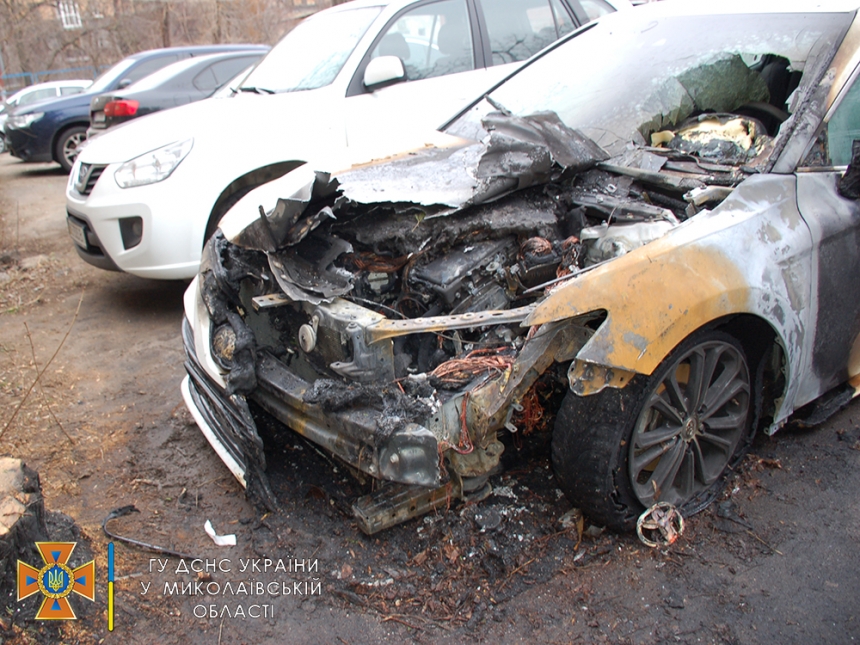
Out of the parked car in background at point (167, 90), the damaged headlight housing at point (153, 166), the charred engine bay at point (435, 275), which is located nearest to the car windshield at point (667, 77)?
the charred engine bay at point (435, 275)

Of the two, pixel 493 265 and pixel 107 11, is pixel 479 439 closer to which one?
pixel 493 265

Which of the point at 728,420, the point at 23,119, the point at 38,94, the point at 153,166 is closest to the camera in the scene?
the point at 728,420

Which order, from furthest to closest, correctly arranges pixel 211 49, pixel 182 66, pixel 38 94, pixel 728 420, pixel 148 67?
pixel 38 94
pixel 148 67
pixel 211 49
pixel 182 66
pixel 728 420

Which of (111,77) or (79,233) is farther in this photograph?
(111,77)

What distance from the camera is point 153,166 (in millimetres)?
4430

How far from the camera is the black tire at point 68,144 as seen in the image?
1058 cm

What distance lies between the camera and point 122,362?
4141 mm

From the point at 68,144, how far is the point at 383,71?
863 centimetres

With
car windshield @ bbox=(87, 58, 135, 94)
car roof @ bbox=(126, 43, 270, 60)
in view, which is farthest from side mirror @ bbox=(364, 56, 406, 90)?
car windshield @ bbox=(87, 58, 135, 94)

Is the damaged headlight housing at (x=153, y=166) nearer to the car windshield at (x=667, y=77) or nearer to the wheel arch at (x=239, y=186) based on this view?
the wheel arch at (x=239, y=186)

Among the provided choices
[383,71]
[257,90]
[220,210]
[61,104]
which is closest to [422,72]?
[383,71]

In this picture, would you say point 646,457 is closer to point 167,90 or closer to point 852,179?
point 852,179

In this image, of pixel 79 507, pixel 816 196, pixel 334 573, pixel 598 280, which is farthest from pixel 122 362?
pixel 816 196

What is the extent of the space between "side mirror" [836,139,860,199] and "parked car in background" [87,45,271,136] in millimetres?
7061
